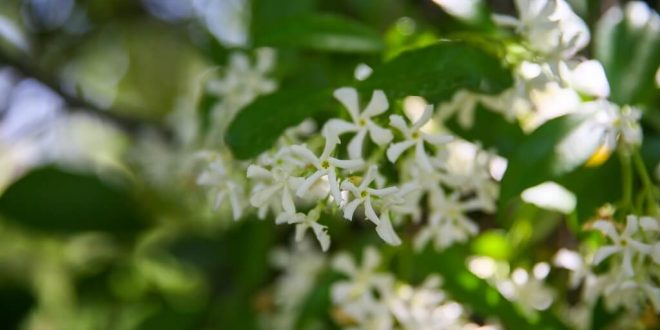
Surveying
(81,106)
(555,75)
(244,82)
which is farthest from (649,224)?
(81,106)

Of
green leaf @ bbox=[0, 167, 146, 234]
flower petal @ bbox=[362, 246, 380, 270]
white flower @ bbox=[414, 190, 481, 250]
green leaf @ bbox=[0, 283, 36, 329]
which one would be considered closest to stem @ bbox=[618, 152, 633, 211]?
white flower @ bbox=[414, 190, 481, 250]

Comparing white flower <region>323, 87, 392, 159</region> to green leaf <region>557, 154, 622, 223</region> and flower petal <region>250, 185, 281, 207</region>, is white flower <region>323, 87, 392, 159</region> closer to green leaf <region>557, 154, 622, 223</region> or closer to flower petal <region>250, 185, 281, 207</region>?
flower petal <region>250, 185, 281, 207</region>

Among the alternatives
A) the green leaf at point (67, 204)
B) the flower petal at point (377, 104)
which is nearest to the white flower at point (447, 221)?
the flower petal at point (377, 104)

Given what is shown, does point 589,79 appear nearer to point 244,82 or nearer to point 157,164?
point 244,82

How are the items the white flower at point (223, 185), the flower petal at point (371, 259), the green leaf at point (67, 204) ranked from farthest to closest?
the green leaf at point (67, 204) < the flower petal at point (371, 259) < the white flower at point (223, 185)

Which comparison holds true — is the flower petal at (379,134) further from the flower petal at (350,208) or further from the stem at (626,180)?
the stem at (626,180)

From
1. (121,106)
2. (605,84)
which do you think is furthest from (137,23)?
(605,84)
